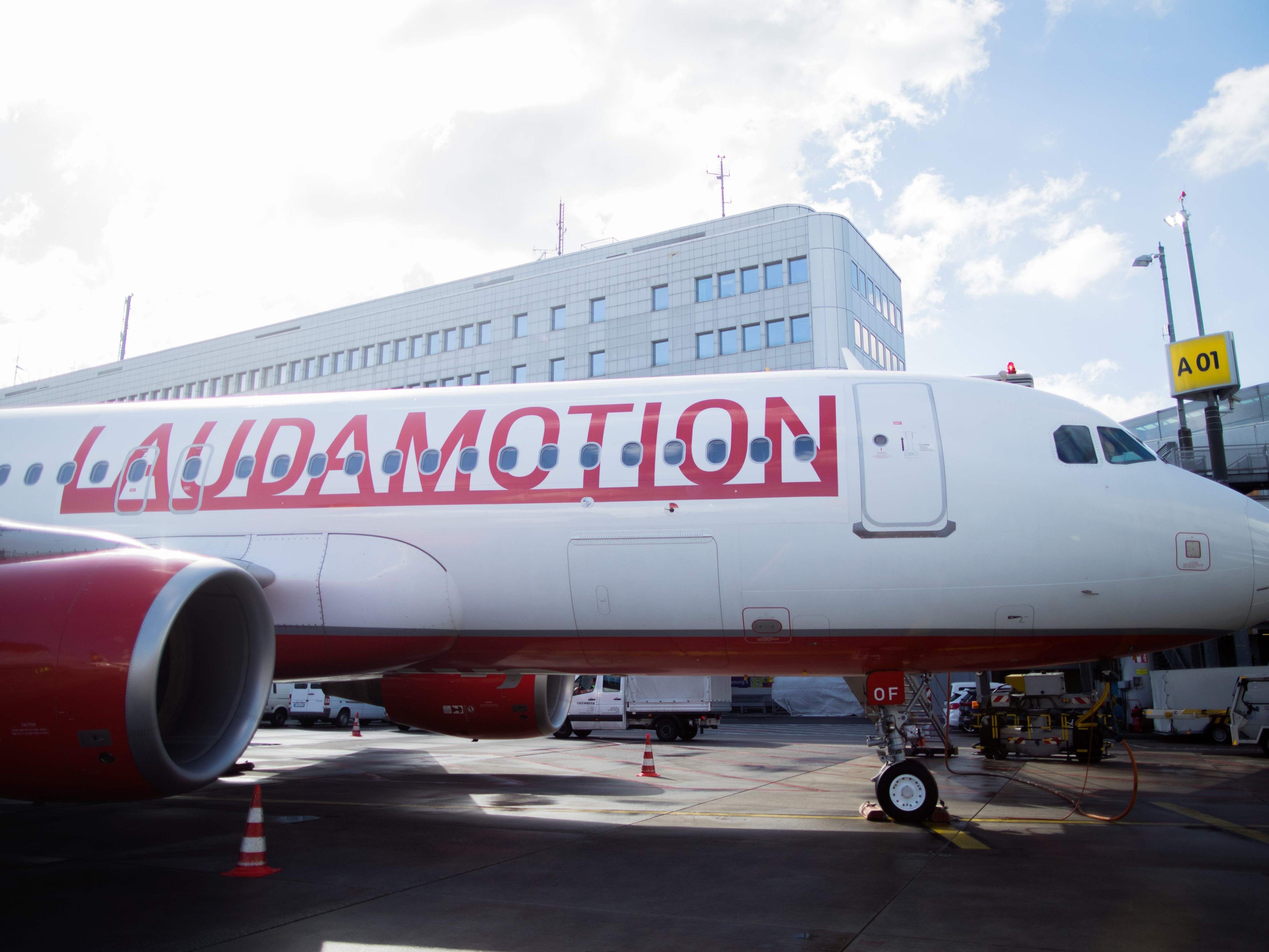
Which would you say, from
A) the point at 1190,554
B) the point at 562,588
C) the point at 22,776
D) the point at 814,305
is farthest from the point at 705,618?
the point at 814,305

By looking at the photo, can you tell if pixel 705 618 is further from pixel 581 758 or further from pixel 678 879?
pixel 581 758

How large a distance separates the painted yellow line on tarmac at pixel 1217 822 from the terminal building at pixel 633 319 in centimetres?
3089

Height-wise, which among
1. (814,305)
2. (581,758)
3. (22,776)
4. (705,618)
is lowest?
(581,758)

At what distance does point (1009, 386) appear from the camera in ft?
31.4

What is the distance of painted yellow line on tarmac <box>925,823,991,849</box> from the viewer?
8.38 m

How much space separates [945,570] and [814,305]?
3571 centimetres

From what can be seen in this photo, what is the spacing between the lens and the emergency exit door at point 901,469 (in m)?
8.62

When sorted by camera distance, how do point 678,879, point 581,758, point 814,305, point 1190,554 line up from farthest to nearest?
1. point 814,305
2. point 581,758
3. point 1190,554
4. point 678,879

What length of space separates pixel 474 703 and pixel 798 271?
115 feet

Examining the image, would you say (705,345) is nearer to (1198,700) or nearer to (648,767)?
(1198,700)

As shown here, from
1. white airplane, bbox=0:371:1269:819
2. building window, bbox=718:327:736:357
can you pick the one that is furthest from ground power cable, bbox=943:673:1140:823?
building window, bbox=718:327:736:357

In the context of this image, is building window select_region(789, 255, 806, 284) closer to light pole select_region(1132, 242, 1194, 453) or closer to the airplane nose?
light pole select_region(1132, 242, 1194, 453)

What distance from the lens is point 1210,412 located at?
24891 mm

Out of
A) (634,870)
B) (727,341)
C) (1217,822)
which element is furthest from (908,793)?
(727,341)
